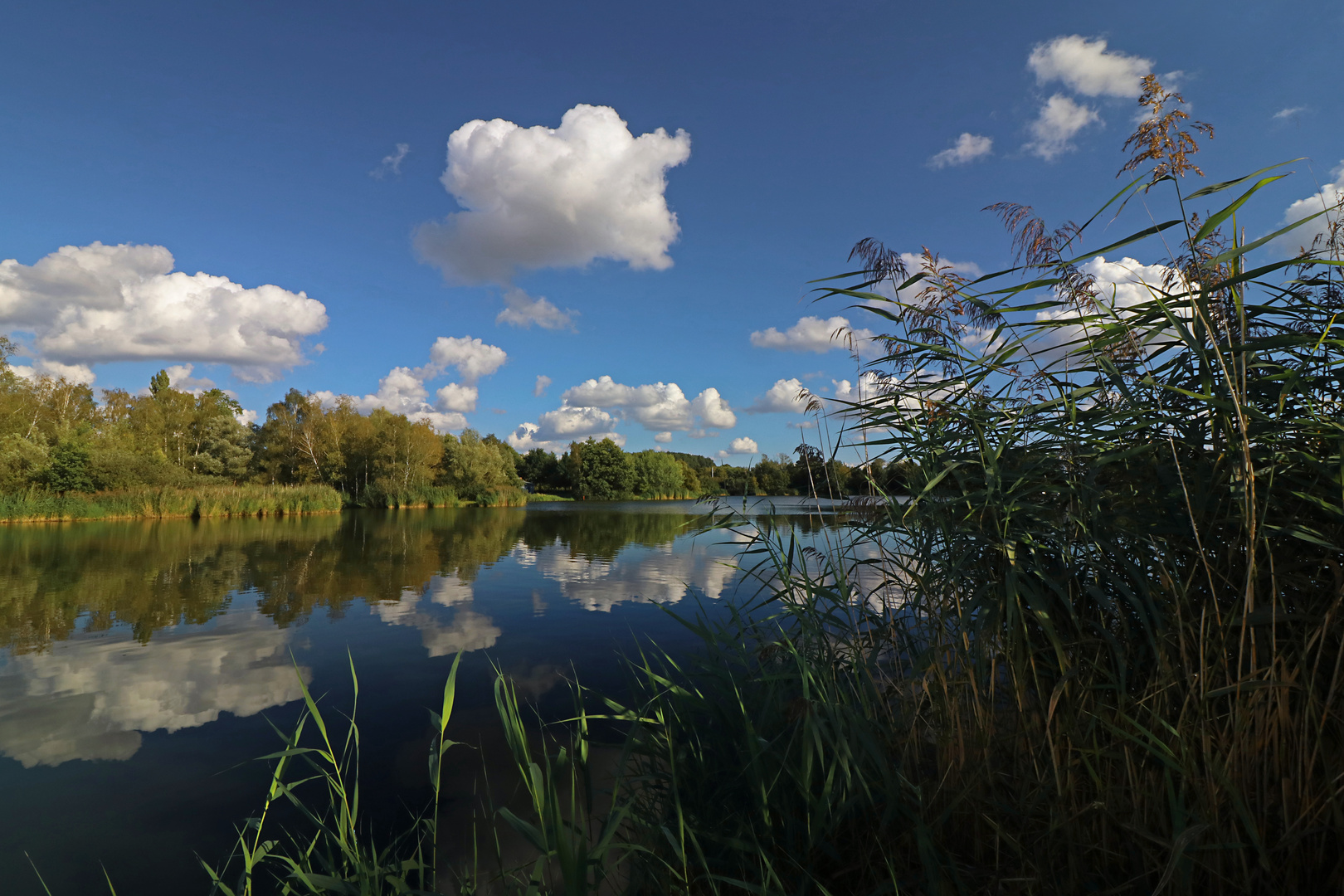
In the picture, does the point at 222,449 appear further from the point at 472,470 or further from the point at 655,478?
the point at 655,478

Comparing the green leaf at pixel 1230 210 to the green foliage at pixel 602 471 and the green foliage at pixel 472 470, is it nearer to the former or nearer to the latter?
the green foliage at pixel 472 470

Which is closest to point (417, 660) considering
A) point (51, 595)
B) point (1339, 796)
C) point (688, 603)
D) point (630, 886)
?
→ point (688, 603)

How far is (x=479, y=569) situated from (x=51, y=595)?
670cm

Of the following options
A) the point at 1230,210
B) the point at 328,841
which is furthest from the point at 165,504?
the point at 1230,210

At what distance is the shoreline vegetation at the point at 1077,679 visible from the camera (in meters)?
1.51

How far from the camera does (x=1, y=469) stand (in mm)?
23734

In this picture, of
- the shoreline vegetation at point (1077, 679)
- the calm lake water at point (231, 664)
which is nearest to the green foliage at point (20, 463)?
the calm lake water at point (231, 664)

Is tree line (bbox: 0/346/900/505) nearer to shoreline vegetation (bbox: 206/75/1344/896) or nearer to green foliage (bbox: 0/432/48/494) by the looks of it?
green foliage (bbox: 0/432/48/494)

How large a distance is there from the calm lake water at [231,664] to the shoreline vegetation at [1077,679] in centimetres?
100

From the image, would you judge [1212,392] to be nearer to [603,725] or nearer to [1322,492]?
[1322,492]

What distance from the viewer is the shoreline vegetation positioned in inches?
59.6

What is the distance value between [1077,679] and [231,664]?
7.48 meters

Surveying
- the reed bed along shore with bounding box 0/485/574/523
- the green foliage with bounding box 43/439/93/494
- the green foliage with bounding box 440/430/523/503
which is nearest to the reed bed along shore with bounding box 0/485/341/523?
the reed bed along shore with bounding box 0/485/574/523

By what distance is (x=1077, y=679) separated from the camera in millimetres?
1914
